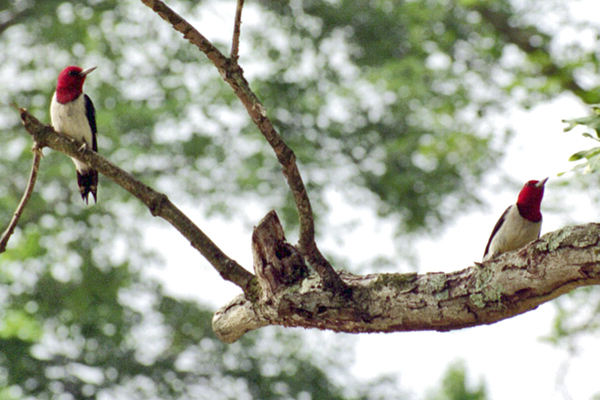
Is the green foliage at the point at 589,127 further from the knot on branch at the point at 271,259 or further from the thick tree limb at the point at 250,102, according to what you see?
the knot on branch at the point at 271,259

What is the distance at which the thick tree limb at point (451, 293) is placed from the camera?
237 cm

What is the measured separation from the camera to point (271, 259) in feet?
9.73

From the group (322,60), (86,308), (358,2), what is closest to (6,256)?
(86,308)

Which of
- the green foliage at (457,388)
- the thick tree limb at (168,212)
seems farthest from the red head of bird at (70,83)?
the green foliage at (457,388)

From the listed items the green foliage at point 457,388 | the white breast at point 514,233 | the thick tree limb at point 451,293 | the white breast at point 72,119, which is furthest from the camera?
the green foliage at point 457,388

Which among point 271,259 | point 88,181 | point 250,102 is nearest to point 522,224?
point 271,259

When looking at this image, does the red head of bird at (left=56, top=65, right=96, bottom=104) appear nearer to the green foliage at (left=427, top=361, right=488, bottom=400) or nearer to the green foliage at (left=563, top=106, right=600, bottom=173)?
the green foliage at (left=563, top=106, right=600, bottom=173)

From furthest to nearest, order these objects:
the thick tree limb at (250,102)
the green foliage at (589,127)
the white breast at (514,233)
A: the white breast at (514,233) → the thick tree limb at (250,102) → the green foliage at (589,127)

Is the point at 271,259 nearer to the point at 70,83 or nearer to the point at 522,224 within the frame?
the point at 522,224

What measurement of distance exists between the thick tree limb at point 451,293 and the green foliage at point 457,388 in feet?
98.4

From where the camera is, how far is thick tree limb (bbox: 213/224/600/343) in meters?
2.37

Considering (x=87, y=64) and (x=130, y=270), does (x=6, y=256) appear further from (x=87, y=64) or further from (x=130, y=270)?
(x=87, y=64)

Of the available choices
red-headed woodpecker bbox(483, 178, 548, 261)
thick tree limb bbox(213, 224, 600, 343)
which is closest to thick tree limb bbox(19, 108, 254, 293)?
thick tree limb bbox(213, 224, 600, 343)

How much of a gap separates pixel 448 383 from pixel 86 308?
23.6 meters
